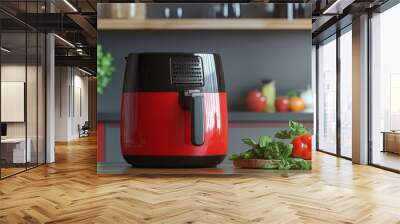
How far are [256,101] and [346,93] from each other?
11.6 ft

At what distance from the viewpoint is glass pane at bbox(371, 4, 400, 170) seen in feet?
21.0

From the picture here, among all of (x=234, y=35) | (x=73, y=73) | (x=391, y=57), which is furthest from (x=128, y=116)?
(x=73, y=73)

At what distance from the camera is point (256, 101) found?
17.6 ft

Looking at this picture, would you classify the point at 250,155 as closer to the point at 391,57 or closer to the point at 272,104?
the point at 272,104

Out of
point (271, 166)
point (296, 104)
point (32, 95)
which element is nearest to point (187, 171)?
point (271, 166)

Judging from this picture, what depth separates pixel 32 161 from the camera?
6762mm

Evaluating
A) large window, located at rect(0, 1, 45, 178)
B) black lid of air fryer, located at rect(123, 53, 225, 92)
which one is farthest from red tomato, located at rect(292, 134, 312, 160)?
large window, located at rect(0, 1, 45, 178)

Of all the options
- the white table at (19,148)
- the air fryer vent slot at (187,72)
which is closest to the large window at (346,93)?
the air fryer vent slot at (187,72)

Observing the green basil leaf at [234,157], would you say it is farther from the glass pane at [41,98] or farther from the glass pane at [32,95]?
the glass pane at [41,98]

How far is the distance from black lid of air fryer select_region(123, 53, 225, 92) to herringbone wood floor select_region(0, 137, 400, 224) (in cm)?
110

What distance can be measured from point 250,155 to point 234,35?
1476mm

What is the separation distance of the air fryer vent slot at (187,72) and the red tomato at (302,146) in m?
1.41

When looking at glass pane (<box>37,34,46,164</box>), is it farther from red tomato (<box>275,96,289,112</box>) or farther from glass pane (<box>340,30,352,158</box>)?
glass pane (<box>340,30,352,158</box>)

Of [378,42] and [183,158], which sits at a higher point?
[378,42]
